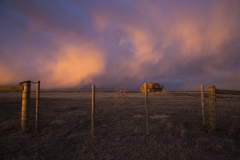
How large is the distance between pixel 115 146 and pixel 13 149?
337 centimetres

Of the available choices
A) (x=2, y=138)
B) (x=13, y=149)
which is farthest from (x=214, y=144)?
(x=2, y=138)

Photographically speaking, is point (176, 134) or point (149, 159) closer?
point (149, 159)

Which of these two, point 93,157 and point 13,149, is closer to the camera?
point 93,157

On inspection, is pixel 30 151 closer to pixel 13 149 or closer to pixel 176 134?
pixel 13 149

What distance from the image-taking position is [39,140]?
21.3 feet

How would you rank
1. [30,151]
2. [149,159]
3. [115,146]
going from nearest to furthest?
1. [149,159]
2. [30,151]
3. [115,146]

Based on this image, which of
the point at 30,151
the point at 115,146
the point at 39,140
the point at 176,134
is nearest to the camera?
the point at 30,151

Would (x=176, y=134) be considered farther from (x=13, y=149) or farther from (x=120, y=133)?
(x=13, y=149)

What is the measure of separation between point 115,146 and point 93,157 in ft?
3.55

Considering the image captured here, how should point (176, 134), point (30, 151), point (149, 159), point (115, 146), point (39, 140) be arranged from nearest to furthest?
point (149, 159) → point (30, 151) → point (115, 146) → point (39, 140) → point (176, 134)

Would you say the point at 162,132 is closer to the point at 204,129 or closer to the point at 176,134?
the point at 176,134

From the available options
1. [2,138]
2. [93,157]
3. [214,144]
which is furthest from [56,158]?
[214,144]

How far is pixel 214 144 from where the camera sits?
6.05m

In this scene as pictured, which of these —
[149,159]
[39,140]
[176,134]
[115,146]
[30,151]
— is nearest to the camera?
[149,159]
